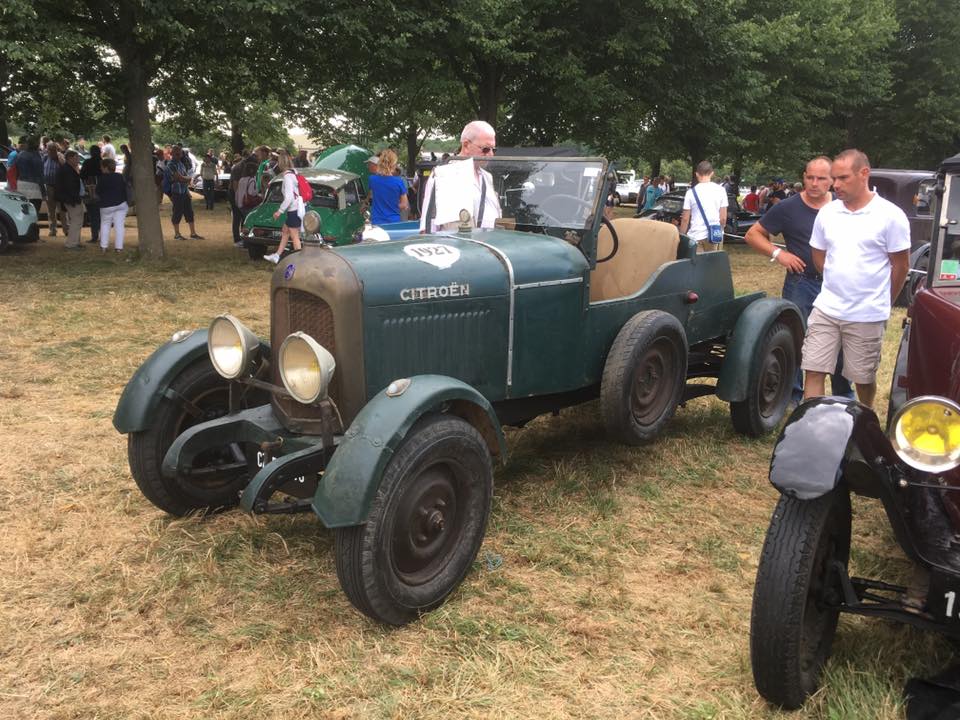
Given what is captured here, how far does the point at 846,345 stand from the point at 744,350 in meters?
0.76

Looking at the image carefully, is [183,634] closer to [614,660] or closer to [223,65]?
[614,660]

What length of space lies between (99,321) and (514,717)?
7352 millimetres

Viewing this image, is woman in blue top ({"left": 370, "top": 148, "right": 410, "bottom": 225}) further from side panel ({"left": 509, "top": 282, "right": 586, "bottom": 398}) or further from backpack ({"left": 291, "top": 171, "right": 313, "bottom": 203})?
side panel ({"left": 509, "top": 282, "right": 586, "bottom": 398})

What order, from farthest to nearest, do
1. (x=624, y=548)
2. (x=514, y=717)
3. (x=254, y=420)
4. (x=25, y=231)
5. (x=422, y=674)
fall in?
(x=25, y=231), (x=624, y=548), (x=254, y=420), (x=422, y=674), (x=514, y=717)

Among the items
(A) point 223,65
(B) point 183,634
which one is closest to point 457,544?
(B) point 183,634

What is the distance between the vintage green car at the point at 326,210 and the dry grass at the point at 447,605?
7978mm

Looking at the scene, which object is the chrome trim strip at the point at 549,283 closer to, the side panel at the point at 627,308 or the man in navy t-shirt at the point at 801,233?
the side panel at the point at 627,308

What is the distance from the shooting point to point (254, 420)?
3.70m

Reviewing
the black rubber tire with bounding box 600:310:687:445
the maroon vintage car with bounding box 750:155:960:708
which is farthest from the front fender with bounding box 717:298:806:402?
the maroon vintage car with bounding box 750:155:960:708

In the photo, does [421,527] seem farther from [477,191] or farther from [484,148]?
[484,148]

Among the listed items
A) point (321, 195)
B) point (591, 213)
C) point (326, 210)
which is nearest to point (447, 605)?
point (591, 213)

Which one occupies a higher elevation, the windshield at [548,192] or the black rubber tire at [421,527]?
the windshield at [548,192]

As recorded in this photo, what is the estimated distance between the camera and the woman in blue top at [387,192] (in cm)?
1073

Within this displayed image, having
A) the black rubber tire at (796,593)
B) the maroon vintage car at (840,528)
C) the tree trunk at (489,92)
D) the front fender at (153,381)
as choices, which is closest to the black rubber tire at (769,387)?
the maroon vintage car at (840,528)
